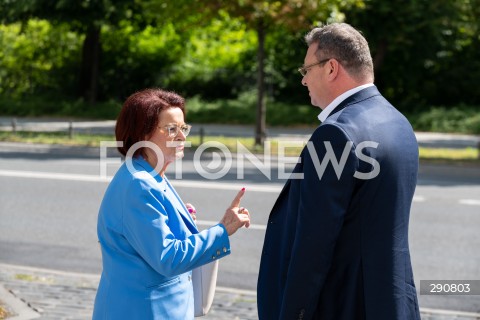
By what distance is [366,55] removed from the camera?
11.0 ft

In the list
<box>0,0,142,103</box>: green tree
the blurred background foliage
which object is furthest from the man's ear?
<box>0,0,142,103</box>: green tree

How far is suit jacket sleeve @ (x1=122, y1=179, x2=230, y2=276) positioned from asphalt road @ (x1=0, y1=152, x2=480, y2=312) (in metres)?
4.45

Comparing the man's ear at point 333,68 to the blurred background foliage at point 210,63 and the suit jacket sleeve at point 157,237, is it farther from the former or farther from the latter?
the blurred background foliage at point 210,63

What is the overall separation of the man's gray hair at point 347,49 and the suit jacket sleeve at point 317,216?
286 mm

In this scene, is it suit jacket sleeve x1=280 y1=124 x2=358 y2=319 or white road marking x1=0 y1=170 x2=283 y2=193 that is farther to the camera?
white road marking x1=0 y1=170 x2=283 y2=193

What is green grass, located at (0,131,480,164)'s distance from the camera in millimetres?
19344

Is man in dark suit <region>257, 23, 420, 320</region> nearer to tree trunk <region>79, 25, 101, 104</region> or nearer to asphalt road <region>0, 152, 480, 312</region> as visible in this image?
→ asphalt road <region>0, 152, 480, 312</region>

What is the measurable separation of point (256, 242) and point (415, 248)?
1.78m

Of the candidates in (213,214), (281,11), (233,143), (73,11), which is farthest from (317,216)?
(73,11)

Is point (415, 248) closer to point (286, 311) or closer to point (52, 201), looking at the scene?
point (52, 201)

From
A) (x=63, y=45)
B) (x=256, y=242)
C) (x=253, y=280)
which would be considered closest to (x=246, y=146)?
(x=256, y=242)

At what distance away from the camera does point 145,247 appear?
11.1ft

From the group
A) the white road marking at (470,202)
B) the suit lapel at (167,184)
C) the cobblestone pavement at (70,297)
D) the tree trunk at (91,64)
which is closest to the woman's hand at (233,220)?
the suit lapel at (167,184)

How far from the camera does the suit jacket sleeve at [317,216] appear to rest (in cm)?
313
